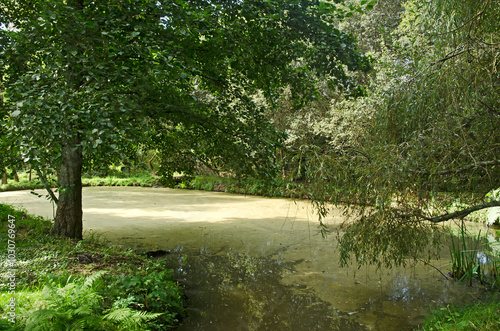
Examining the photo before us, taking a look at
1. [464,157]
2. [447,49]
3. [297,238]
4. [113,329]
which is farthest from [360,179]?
[297,238]

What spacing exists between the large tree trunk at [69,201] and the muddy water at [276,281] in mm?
1606

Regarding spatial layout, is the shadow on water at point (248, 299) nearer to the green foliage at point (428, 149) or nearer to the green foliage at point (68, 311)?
the green foliage at point (428, 149)

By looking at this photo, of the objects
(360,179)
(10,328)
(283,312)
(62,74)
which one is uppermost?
(62,74)

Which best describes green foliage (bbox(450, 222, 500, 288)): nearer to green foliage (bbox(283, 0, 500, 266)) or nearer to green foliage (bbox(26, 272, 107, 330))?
green foliage (bbox(283, 0, 500, 266))

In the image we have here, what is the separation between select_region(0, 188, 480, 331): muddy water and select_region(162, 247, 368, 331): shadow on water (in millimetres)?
12

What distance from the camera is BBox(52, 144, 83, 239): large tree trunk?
18.2 feet

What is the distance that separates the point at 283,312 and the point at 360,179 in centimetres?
212

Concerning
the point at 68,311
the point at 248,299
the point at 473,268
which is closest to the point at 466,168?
the point at 473,268

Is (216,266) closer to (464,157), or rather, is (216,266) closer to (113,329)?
(113,329)

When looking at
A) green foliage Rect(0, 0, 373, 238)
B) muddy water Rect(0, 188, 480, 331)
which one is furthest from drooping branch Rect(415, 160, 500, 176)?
green foliage Rect(0, 0, 373, 238)

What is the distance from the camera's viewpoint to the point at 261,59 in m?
5.63

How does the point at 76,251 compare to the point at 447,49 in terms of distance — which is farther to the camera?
the point at 76,251

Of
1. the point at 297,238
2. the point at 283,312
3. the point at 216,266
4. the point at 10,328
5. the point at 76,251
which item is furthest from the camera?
the point at 297,238

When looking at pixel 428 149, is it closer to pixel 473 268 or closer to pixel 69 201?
pixel 473 268
